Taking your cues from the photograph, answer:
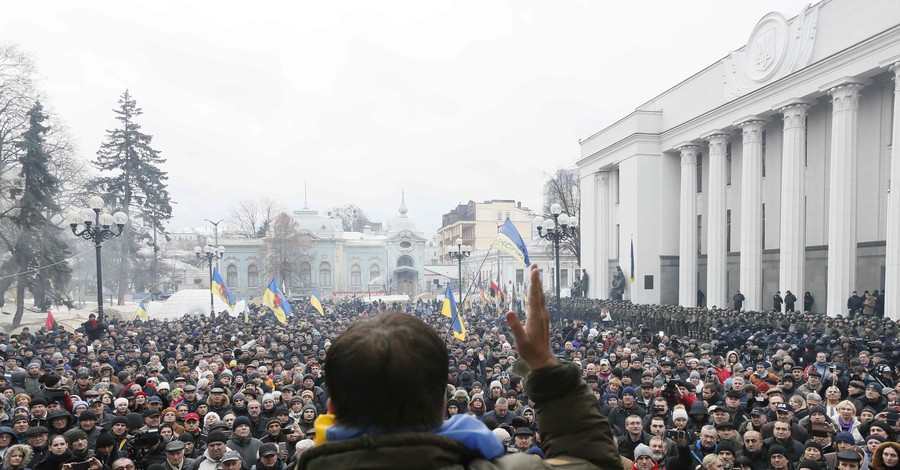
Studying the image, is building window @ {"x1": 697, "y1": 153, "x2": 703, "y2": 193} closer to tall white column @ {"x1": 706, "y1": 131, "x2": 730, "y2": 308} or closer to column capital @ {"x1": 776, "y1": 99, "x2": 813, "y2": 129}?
tall white column @ {"x1": 706, "y1": 131, "x2": 730, "y2": 308}

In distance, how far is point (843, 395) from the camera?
10.0m

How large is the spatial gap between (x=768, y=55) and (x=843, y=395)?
21.1 m

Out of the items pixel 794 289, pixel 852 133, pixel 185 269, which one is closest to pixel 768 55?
pixel 852 133

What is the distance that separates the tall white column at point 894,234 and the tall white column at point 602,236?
22211 mm

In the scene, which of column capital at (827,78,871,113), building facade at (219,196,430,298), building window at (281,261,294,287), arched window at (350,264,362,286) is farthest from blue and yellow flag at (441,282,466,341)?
arched window at (350,264,362,286)

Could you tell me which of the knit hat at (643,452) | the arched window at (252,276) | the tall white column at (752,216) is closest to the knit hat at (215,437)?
the knit hat at (643,452)

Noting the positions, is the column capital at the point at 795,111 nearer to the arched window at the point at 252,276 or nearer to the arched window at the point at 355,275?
the arched window at the point at 355,275

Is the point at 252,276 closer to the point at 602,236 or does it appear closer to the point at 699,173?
the point at 602,236

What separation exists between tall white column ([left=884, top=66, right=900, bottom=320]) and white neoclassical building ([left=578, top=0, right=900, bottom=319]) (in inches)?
2.0

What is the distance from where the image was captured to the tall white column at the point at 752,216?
2850 centimetres

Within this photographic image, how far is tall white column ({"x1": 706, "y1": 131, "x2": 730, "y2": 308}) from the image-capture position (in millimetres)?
31531

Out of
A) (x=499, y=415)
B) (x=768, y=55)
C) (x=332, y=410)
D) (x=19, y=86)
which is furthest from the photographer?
(x=19, y=86)

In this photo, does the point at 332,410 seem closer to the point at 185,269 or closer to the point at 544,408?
the point at 544,408

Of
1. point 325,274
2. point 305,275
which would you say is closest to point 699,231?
point 305,275
